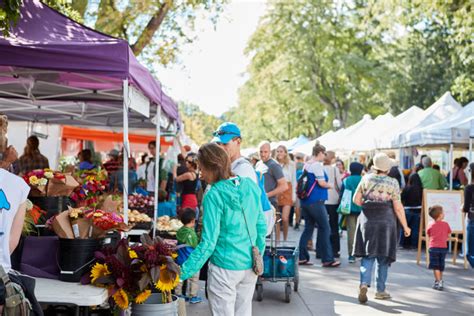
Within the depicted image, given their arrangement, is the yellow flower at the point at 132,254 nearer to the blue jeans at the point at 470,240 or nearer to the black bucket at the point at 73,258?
the black bucket at the point at 73,258

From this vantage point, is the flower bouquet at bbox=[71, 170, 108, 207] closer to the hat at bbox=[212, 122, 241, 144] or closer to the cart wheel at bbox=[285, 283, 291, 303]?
the hat at bbox=[212, 122, 241, 144]

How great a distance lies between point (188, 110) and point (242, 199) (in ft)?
426

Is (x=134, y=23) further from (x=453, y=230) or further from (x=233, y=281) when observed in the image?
(x=233, y=281)

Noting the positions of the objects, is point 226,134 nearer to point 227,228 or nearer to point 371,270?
point 227,228

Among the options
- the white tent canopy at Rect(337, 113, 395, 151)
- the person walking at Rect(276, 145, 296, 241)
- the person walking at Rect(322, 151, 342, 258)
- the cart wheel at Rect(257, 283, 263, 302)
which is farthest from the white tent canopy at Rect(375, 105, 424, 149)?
the cart wheel at Rect(257, 283, 263, 302)

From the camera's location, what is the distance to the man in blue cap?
5043 millimetres

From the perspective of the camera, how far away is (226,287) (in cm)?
429

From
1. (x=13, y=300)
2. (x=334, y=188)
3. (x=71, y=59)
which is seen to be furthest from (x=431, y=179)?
(x=13, y=300)

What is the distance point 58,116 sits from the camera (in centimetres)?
1392

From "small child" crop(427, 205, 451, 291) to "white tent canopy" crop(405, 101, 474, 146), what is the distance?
3292 mm

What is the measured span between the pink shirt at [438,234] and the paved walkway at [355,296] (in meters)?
0.64

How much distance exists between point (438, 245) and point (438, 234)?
0.21 metres

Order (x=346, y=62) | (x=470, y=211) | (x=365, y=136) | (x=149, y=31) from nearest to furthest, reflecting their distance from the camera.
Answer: (x=470, y=211), (x=149, y=31), (x=365, y=136), (x=346, y=62)

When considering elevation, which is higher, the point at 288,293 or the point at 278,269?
the point at 278,269
